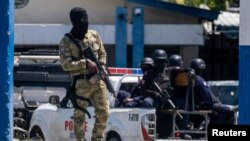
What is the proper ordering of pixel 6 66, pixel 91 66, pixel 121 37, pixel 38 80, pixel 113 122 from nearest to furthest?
pixel 6 66
pixel 91 66
pixel 113 122
pixel 38 80
pixel 121 37

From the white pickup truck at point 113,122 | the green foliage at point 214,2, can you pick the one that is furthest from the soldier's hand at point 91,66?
the green foliage at point 214,2

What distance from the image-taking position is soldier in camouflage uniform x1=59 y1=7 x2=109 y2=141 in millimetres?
10508

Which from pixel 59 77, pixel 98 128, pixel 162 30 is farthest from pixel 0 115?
pixel 162 30

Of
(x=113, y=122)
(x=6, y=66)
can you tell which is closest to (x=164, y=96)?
(x=113, y=122)

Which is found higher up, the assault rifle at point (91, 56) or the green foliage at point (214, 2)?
the green foliage at point (214, 2)

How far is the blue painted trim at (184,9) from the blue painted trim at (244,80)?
1473 cm

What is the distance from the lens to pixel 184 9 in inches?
965

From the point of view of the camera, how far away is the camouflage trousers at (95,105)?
418 inches

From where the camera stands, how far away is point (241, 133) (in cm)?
698

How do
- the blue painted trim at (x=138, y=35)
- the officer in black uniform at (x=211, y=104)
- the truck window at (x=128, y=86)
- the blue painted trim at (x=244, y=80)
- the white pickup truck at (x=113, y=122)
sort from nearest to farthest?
the blue painted trim at (x=244, y=80), the white pickup truck at (x=113, y=122), the officer in black uniform at (x=211, y=104), the truck window at (x=128, y=86), the blue painted trim at (x=138, y=35)

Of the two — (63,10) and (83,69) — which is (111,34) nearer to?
(63,10)

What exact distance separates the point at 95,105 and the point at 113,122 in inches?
116

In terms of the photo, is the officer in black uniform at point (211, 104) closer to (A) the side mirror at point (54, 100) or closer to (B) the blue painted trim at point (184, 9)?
(A) the side mirror at point (54, 100)

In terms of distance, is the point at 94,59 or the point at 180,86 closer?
the point at 94,59
